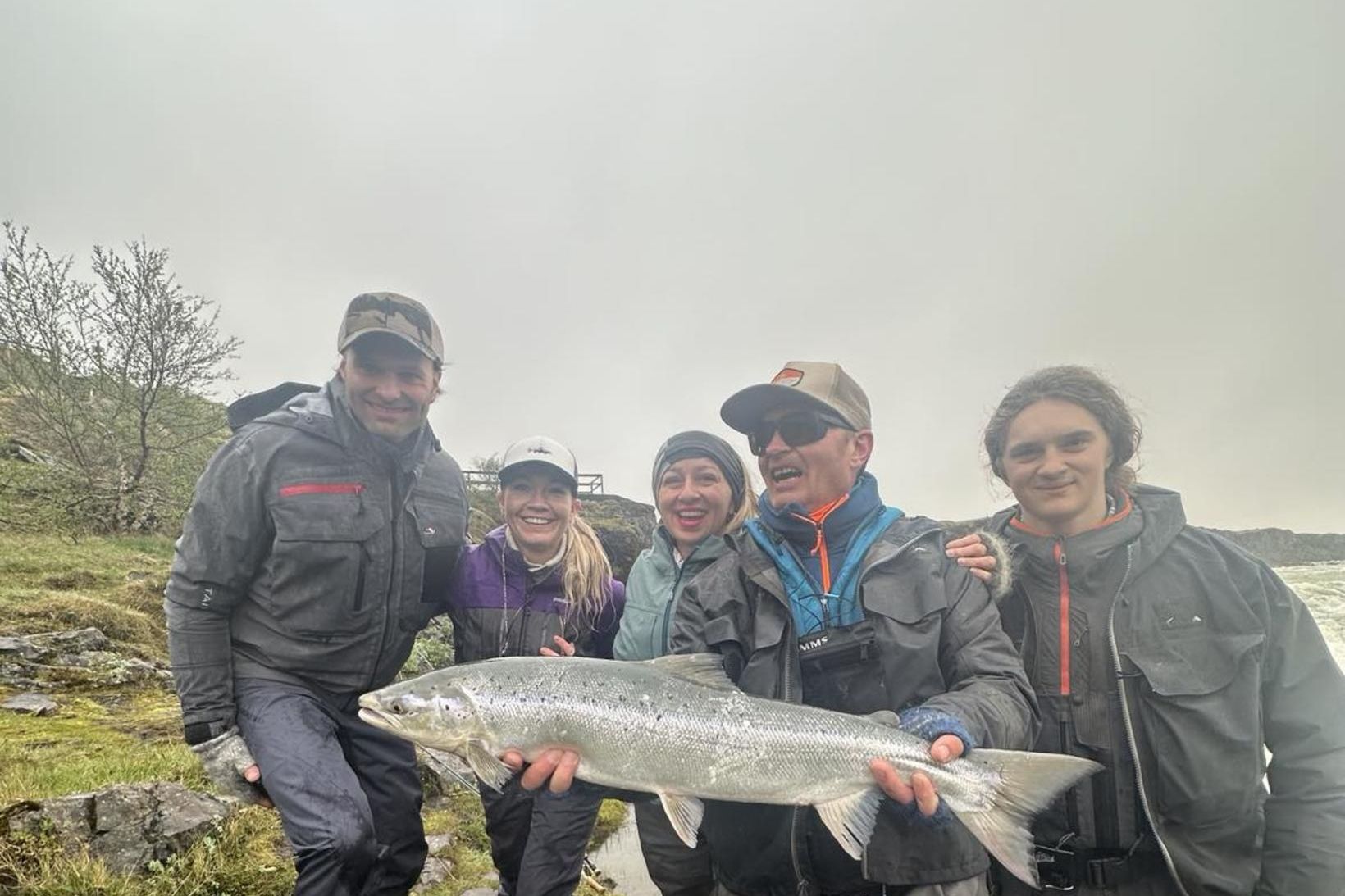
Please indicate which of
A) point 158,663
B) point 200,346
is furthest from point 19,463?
point 158,663

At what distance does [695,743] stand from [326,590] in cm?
274

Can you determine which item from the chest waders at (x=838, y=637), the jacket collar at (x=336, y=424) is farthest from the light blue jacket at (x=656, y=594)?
the jacket collar at (x=336, y=424)

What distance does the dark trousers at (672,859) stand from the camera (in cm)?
487

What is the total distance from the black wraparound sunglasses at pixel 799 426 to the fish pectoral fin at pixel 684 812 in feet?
6.21

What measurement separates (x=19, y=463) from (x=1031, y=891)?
93.7 feet

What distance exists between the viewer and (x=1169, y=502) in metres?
3.67

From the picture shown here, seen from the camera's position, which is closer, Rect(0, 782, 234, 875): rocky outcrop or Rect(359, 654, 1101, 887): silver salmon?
Rect(359, 654, 1101, 887): silver salmon

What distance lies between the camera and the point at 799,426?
3709 mm

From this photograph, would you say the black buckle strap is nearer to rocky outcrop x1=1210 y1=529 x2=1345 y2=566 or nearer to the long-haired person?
the long-haired person

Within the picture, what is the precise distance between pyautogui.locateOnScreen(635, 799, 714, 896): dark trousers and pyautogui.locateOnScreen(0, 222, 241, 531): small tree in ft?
69.4

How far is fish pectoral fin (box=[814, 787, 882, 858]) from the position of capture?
292 centimetres

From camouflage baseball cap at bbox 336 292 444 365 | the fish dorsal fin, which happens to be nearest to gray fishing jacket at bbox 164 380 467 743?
camouflage baseball cap at bbox 336 292 444 365

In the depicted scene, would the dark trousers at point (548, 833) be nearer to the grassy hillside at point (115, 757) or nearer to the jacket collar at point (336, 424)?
the grassy hillside at point (115, 757)

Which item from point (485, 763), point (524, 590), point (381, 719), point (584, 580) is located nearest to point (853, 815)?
point (485, 763)
